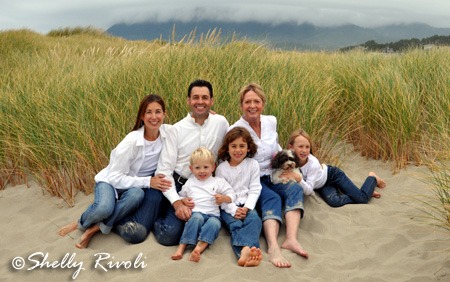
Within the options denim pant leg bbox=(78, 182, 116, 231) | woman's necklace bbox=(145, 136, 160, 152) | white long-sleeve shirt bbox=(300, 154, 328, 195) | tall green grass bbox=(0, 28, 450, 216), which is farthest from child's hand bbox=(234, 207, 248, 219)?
tall green grass bbox=(0, 28, 450, 216)

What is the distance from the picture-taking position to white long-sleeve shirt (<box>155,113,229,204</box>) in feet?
14.6

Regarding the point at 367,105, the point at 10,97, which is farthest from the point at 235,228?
the point at 10,97

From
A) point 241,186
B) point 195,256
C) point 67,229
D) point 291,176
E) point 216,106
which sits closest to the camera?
point 195,256

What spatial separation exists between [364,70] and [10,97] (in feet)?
16.2

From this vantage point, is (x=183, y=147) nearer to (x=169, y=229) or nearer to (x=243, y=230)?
(x=169, y=229)

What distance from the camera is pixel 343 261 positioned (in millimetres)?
4230

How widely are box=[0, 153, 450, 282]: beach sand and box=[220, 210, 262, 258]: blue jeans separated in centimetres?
12

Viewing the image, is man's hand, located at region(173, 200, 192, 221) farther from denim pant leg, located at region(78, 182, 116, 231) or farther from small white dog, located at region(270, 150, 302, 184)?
small white dog, located at region(270, 150, 302, 184)

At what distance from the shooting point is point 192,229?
13.6ft

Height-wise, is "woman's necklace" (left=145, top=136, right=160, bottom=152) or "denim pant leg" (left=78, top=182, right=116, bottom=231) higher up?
"woman's necklace" (left=145, top=136, right=160, bottom=152)

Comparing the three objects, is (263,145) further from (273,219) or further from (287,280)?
(287,280)

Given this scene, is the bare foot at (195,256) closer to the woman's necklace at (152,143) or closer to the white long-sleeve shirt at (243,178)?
the white long-sleeve shirt at (243,178)

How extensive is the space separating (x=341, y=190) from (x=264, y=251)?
4.71 ft

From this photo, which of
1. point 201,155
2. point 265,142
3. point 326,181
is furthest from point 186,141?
point 326,181
